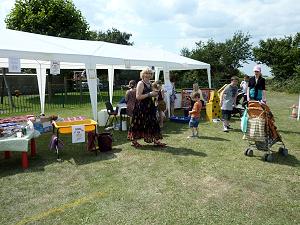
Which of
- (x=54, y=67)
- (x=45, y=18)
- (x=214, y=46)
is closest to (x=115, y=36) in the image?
(x=214, y=46)

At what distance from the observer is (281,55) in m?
34.0

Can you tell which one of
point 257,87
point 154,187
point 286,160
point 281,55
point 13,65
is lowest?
point 154,187

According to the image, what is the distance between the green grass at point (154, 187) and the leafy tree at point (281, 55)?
28.5 meters

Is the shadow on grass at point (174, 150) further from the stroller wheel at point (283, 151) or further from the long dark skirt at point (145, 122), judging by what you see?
the stroller wheel at point (283, 151)

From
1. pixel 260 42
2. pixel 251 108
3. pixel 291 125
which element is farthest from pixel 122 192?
pixel 260 42

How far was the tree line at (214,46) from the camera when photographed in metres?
26.7

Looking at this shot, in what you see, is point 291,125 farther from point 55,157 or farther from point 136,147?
point 55,157

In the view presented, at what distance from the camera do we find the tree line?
26672 millimetres

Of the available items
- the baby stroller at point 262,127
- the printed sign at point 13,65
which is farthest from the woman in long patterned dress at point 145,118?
the printed sign at point 13,65

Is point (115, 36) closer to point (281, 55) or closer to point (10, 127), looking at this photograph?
point (281, 55)

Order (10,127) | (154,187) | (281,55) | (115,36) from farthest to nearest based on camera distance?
(115,36)
(281,55)
(10,127)
(154,187)

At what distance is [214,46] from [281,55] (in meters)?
7.58

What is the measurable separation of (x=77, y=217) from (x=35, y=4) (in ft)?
86.2

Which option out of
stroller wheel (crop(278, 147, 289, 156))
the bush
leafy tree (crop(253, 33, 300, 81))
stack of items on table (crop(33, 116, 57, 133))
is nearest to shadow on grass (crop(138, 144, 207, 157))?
stroller wheel (crop(278, 147, 289, 156))
